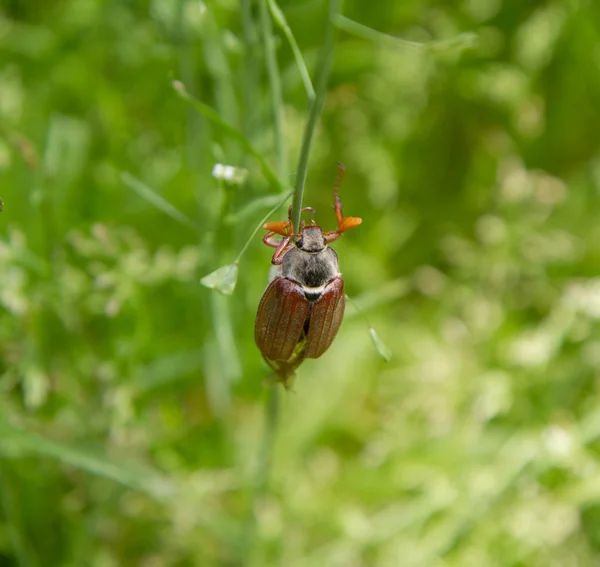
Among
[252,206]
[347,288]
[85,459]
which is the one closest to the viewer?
[252,206]

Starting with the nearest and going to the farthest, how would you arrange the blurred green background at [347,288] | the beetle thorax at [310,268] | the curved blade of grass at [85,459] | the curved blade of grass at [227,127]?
the curved blade of grass at [227,127] < the beetle thorax at [310,268] < the curved blade of grass at [85,459] < the blurred green background at [347,288]

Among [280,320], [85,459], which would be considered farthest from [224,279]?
[85,459]

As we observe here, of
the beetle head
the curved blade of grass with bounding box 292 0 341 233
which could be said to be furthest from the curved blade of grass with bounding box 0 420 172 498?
the curved blade of grass with bounding box 292 0 341 233

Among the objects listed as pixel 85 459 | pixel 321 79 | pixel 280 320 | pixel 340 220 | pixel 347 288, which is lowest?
pixel 347 288

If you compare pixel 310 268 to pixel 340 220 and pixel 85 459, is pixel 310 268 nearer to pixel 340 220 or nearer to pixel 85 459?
pixel 340 220

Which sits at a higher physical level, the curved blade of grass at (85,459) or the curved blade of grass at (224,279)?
the curved blade of grass at (224,279)

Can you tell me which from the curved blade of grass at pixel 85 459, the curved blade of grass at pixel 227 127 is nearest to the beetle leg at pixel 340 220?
the curved blade of grass at pixel 227 127

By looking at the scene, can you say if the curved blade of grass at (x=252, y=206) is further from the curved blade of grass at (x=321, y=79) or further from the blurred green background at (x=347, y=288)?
the curved blade of grass at (x=321, y=79)

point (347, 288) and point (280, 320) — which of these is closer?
point (280, 320)
